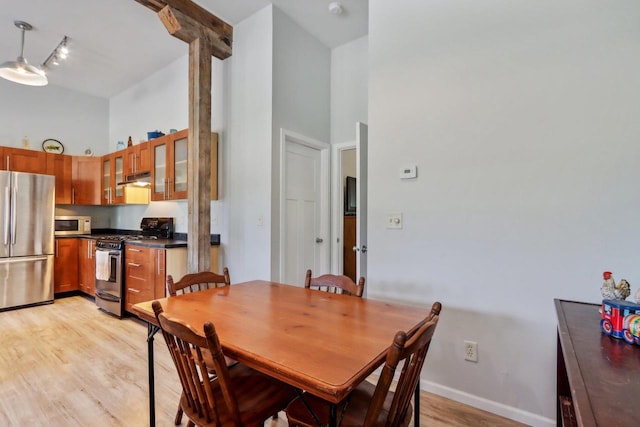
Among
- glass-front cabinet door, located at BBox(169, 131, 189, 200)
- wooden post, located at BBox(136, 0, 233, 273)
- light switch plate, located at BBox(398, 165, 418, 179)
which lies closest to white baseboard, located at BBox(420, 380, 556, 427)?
light switch plate, located at BBox(398, 165, 418, 179)

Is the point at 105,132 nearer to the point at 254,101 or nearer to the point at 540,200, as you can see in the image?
the point at 254,101

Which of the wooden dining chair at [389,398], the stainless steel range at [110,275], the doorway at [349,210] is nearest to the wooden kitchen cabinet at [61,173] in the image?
the stainless steel range at [110,275]

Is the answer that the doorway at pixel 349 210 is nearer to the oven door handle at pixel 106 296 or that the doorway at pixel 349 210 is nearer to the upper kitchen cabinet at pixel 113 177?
the oven door handle at pixel 106 296

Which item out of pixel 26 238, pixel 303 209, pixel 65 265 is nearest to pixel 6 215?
pixel 26 238

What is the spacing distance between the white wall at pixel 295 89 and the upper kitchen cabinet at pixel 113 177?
260 centimetres

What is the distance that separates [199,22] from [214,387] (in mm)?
3117

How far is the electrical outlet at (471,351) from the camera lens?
196 cm

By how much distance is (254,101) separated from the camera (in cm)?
317

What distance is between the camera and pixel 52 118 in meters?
4.70

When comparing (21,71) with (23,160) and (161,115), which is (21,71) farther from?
(23,160)

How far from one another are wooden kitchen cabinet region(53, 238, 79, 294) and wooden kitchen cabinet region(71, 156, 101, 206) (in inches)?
26.1

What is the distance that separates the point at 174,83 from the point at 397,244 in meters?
3.66

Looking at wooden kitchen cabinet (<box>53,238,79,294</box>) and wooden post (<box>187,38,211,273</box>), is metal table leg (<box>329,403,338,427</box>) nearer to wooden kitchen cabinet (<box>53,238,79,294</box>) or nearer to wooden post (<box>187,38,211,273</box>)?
wooden post (<box>187,38,211,273</box>)

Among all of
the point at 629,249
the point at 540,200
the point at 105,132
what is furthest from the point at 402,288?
the point at 105,132
